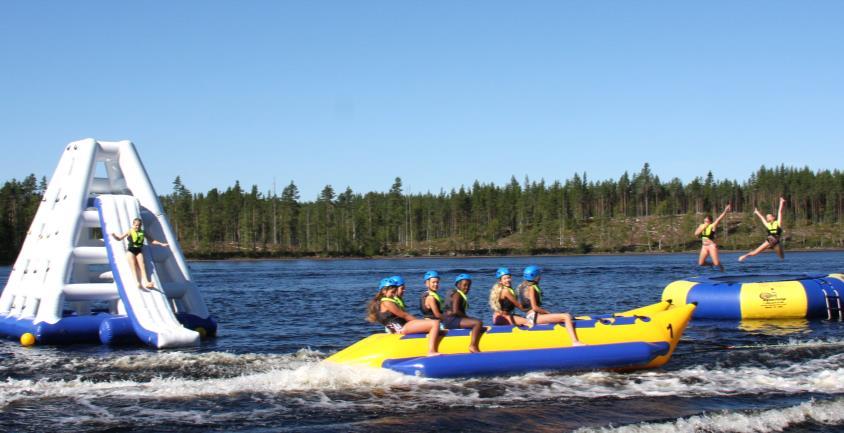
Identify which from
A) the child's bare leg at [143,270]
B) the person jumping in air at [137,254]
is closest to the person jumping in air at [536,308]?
the child's bare leg at [143,270]

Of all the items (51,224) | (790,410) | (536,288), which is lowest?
(790,410)

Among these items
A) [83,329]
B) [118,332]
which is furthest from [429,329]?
[83,329]

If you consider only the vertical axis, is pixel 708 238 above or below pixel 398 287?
above

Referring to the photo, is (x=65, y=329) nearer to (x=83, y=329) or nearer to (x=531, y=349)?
(x=83, y=329)

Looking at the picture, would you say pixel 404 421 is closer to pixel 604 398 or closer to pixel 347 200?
pixel 604 398

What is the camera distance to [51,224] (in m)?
20.3

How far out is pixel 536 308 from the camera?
15.6m

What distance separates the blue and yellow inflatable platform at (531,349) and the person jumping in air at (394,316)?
174 mm

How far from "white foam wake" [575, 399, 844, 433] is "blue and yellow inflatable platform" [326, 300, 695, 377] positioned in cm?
309

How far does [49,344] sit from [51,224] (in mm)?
2965

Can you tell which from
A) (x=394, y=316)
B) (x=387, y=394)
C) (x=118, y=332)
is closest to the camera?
(x=387, y=394)

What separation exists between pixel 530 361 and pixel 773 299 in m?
12.4

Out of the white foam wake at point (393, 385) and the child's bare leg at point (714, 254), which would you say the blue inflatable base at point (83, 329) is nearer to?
the white foam wake at point (393, 385)

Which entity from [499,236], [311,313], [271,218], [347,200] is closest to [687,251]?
[499,236]
